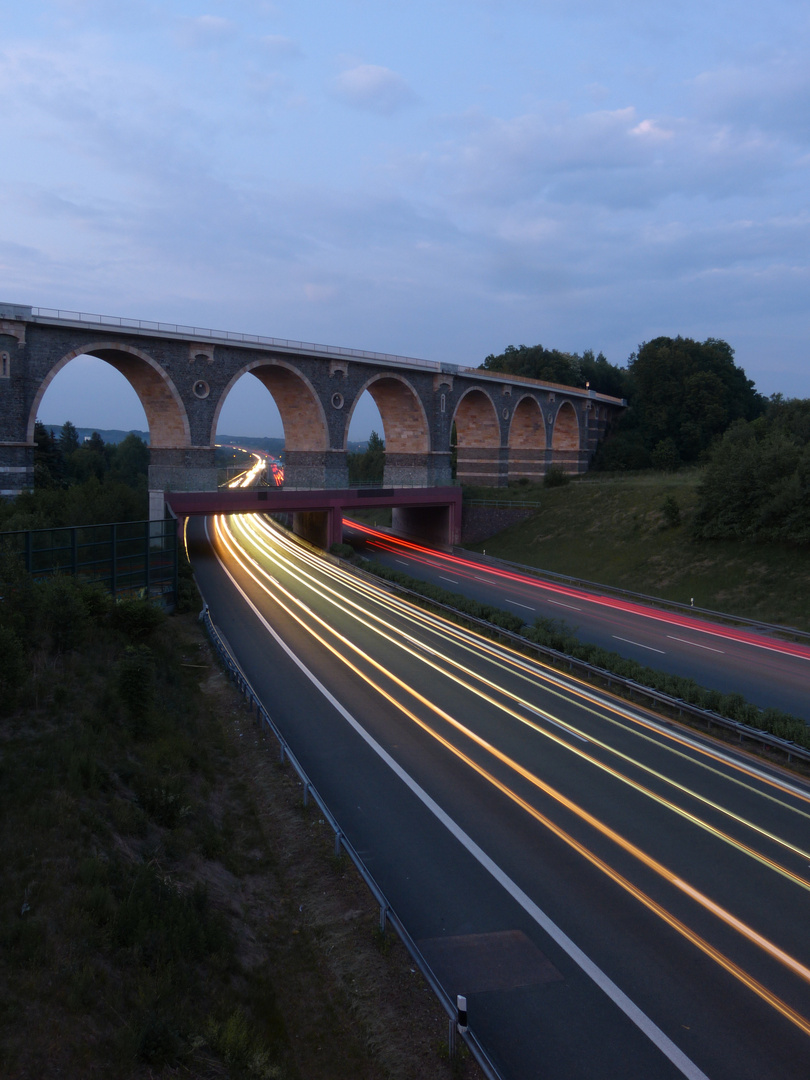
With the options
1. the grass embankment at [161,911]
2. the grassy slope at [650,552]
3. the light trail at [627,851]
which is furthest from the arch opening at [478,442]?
the grass embankment at [161,911]

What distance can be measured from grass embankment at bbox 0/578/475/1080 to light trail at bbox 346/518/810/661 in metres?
22.8

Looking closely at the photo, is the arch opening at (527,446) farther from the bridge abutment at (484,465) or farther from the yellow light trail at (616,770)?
the yellow light trail at (616,770)

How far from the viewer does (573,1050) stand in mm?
7352

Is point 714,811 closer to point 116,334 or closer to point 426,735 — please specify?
point 426,735

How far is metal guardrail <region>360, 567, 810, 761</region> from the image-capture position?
51.5 feet

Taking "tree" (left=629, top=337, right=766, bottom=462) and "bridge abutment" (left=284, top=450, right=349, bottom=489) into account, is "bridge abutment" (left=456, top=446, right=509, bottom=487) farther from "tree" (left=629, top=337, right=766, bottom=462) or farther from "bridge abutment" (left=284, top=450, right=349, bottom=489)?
"tree" (left=629, top=337, right=766, bottom=462)

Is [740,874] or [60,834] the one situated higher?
[60,834]

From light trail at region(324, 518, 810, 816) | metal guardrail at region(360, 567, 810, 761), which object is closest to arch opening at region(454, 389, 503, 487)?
metal guardrail at region(360, 567, 810, 761)

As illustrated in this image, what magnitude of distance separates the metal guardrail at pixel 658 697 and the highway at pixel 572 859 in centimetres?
79

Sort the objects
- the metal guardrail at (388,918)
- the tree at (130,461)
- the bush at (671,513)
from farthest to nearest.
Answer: the tree at (130,461)
the bush at (671,513)
the metal guardrail at (388,918)

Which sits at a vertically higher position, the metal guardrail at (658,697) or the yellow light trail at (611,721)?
the metal guardrail at (658,697)

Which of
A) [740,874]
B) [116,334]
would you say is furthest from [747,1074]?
[116,334]

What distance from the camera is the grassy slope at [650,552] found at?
3622cm

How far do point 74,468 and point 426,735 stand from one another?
303 ft
